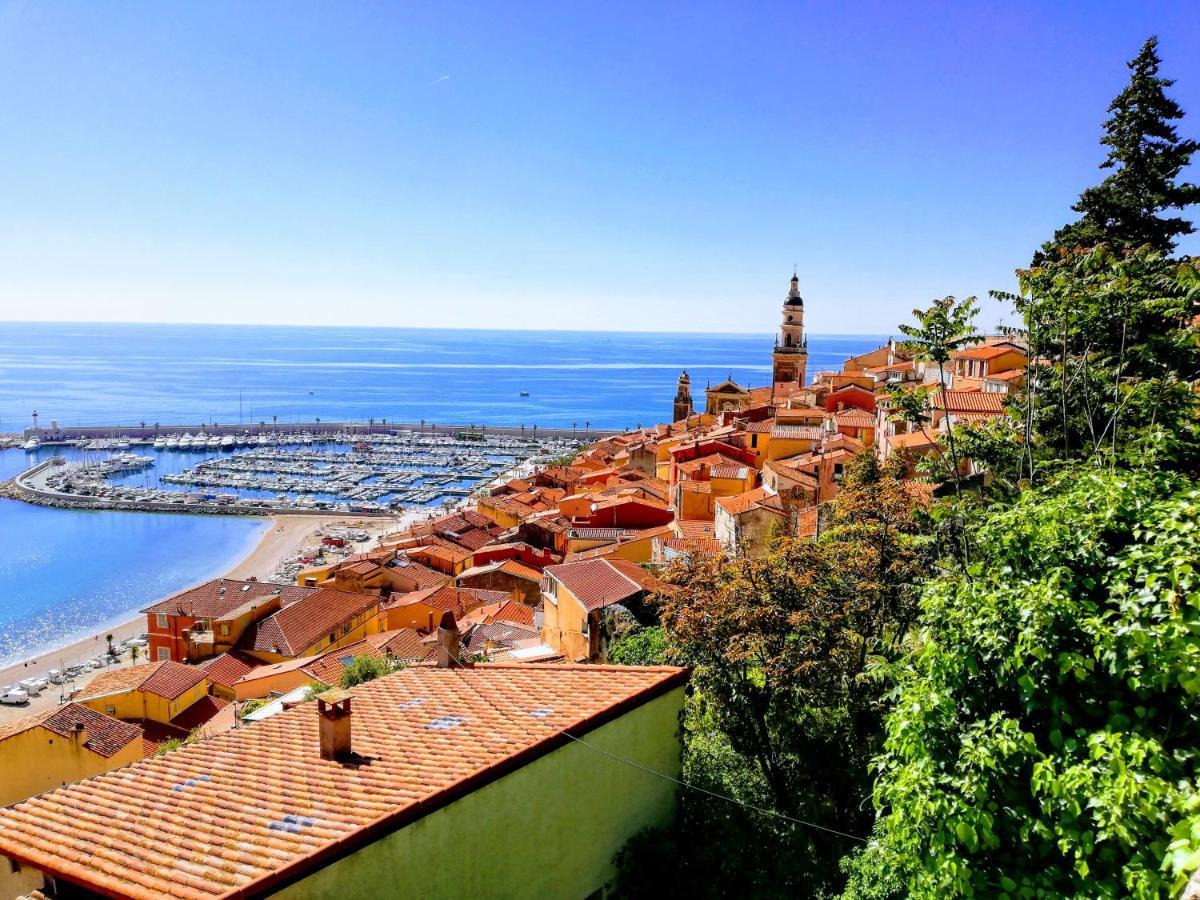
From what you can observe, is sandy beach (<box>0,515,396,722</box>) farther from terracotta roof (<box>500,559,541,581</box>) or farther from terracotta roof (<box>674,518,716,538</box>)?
terracotta roof (<box>674,518,716,538</box>)

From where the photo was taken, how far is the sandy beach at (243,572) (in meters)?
29.1

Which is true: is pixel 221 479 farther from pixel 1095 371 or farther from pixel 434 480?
pixel 1095 371

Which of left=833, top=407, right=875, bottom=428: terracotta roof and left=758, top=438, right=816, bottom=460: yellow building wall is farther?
left=758, top=438, right=816, bottom=460: yellow building wall

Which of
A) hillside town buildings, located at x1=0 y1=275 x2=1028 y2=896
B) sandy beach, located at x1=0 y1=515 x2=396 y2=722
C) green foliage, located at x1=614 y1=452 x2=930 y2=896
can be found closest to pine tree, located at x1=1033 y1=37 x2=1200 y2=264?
hillside town buildings, located at x1=0 y1=275 x2=1028 y2=896

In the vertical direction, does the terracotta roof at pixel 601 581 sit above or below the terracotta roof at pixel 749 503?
below

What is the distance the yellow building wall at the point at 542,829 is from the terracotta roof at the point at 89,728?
13.0m

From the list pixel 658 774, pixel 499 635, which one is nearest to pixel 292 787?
pixel 658 774

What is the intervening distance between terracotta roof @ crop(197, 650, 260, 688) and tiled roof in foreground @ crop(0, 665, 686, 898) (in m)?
20.6

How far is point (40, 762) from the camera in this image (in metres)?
14.1

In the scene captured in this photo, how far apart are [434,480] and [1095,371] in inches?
3080

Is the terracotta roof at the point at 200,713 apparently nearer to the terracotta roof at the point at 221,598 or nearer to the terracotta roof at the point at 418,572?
the terracotta roof at the point at 221,598

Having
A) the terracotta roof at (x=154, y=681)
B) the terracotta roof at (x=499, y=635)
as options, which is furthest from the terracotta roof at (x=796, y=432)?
the terracotta roof at (x=154, y=681)

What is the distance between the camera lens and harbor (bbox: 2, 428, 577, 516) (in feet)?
232

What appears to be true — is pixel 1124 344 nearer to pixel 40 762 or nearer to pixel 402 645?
pixel 40 762
